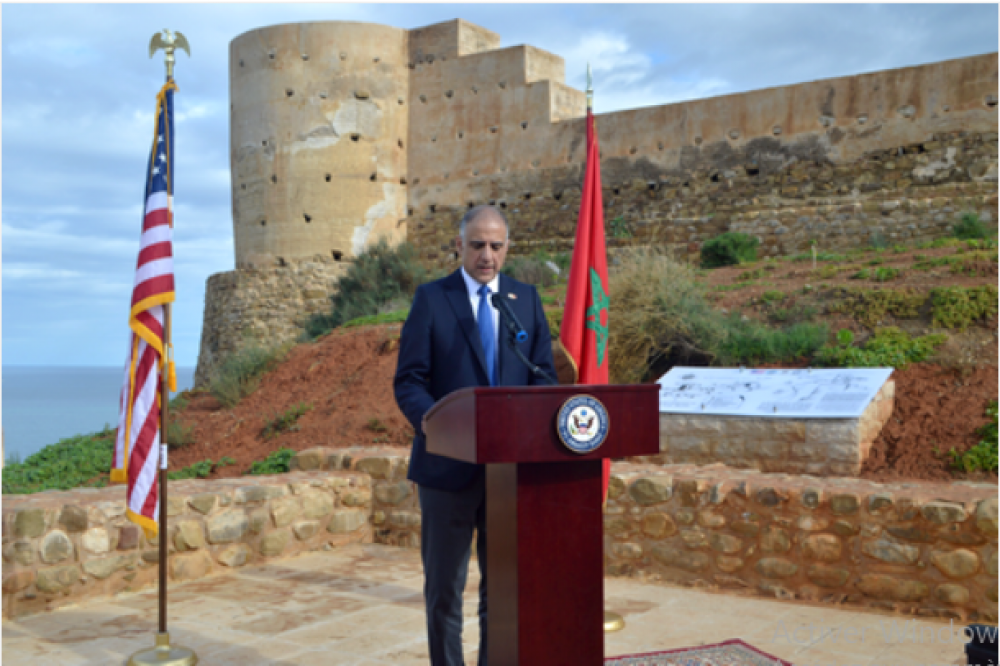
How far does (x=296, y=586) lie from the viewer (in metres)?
5.57

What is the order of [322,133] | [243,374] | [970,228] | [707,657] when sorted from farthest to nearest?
[322,133] < [243,374] < [970,228] < [707,657]

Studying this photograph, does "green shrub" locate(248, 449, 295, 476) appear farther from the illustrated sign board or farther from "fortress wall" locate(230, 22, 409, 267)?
"fortress wall" locate(230, 22, 409, 267)

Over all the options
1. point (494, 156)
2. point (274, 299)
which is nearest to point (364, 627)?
point (494, 156)

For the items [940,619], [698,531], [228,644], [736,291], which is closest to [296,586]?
[228,644]

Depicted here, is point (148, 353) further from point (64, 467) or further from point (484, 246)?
point (64, 467)

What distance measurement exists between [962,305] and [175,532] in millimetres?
7231

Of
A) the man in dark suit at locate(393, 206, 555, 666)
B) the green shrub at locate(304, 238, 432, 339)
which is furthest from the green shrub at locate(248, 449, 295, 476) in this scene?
the green shrub at locate(304, 238, 432, 339)

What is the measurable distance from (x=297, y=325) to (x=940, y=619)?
1727 cm

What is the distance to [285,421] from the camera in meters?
10.9

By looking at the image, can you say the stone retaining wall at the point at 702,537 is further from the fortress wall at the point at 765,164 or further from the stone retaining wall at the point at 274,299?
the stone retaining wall at the point at 274,299

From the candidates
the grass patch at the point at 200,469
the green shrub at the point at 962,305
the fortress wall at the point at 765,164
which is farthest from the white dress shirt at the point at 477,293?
the fortress wall at the point at 765,164

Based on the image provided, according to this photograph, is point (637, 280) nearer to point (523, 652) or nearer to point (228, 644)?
point (228, 644)

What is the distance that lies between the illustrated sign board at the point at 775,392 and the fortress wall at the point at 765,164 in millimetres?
8144

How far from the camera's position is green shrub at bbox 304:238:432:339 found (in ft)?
59.7
